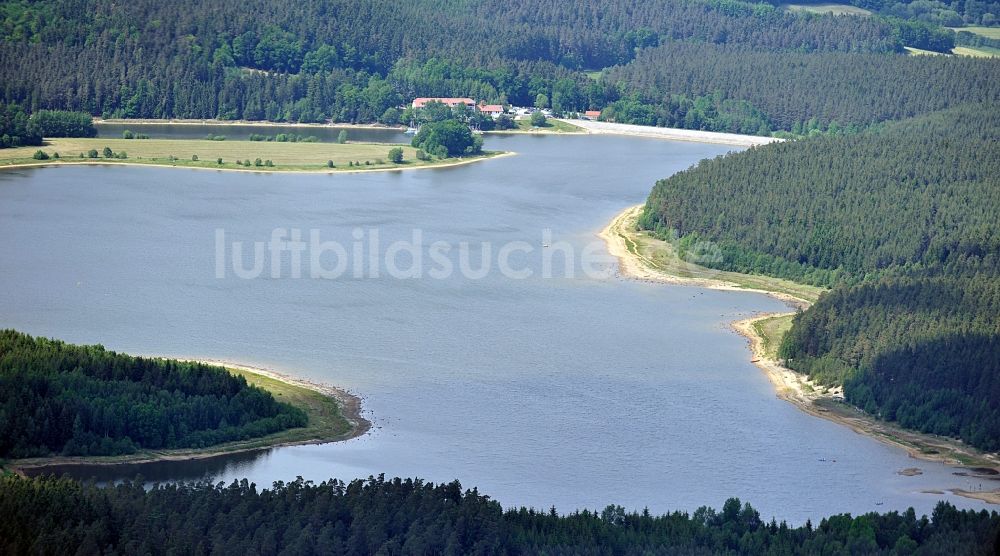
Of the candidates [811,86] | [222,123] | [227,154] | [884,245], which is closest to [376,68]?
[222,123]

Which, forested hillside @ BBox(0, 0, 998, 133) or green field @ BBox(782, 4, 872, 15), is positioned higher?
green field @ BBox(782, 4, 872, 15)

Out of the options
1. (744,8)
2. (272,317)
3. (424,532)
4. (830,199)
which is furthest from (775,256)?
(744,8)

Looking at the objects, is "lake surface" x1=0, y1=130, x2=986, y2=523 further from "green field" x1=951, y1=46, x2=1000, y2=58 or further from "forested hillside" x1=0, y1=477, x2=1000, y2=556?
"green field" x1=951, y1=46, x2=1000, y2=58

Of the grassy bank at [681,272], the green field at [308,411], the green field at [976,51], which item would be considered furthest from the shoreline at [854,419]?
the green field at [976,51]

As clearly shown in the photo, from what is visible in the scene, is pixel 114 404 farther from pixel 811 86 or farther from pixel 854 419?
pixel 811 86

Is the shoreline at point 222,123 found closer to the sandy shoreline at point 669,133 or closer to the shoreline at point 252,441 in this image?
the sandy shoreline at point 669,133

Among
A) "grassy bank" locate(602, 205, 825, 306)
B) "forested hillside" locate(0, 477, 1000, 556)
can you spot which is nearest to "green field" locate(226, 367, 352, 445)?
"forested hillside" locate(0, 477, 1000, 556)
